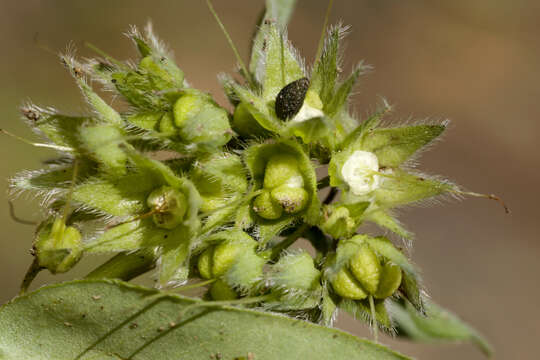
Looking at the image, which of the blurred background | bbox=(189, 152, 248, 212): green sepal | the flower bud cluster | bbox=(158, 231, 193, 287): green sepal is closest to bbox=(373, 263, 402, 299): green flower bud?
the flower bud cluster

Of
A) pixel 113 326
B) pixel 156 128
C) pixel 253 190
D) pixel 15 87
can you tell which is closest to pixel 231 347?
pixel 113 326

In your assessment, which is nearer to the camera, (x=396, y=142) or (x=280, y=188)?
(x=280, y=188)

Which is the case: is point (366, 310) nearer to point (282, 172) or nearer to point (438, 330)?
point (282, 172)

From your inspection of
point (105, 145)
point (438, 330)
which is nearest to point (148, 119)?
point (105, 145)

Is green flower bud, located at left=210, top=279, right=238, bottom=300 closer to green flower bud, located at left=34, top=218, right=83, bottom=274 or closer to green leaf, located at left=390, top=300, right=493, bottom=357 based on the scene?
green flower bud, located at left=34, top=218, right=83, bottom=274

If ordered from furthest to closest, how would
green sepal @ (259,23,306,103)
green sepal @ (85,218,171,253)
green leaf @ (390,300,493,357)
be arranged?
green leaf @ (390,300,493,357)
green sepal @ (259,23,306,103)
green sepal @ (85,218,171,253)

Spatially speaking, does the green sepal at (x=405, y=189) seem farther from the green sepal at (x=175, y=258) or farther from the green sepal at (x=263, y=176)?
the green sepal at (x=175, y=258)
